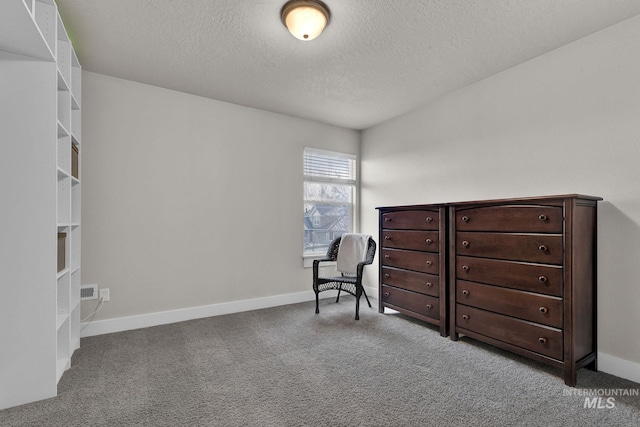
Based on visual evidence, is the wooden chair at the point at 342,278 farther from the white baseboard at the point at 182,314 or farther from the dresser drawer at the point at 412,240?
the white baseboard at the point at 182,314

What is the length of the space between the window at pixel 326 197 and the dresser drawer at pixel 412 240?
1.07m

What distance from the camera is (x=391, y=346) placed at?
8.75 feet

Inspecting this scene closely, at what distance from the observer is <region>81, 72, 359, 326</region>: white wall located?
9.87 feet

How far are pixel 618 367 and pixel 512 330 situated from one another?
2.31 ft

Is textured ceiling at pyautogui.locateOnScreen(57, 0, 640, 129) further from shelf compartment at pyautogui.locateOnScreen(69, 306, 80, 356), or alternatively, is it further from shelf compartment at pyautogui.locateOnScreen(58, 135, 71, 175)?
shelf compartment at pyautogui.locateOnScreen(69, 306, 80, 356)

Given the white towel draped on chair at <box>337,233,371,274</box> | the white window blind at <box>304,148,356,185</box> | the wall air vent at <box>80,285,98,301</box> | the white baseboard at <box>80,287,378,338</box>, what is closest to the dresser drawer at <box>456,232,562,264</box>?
the white towel draped on chair at <box>337,233,371,274</box>

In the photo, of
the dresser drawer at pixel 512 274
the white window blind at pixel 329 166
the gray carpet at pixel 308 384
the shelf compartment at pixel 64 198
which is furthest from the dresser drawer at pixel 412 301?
the shelf compartment at pixel 64 198

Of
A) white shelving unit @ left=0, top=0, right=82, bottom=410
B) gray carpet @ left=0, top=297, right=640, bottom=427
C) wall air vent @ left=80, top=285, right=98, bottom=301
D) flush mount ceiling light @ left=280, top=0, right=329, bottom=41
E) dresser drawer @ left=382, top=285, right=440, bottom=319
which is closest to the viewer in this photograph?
gray carpet @ left=0, top=297, right=640, bottom=427

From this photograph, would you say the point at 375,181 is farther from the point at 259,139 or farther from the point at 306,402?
the point at 306,402

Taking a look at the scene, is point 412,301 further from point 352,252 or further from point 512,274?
point 512,274

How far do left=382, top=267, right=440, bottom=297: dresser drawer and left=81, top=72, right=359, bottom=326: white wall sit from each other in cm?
117

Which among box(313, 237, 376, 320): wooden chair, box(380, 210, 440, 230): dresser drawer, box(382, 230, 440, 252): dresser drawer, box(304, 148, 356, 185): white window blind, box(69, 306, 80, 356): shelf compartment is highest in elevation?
box(304, 148, 356, 185): white window blind

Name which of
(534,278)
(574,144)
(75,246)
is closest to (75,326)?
(75,246)

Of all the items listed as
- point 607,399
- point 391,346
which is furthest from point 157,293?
point 607,399
